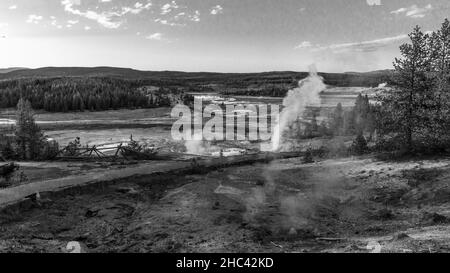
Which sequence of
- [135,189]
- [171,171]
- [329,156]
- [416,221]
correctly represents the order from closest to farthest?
[416,221]
[135,189]
[171,171]
[329,156]

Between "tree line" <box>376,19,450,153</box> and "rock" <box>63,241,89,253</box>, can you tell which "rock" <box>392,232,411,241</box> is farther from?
"tree line" <box>376,19,450,153</box>

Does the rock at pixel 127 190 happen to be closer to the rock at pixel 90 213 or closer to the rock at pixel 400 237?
the rock at pixel 90 213

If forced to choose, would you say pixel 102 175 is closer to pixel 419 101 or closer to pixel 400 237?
pixel 400 237

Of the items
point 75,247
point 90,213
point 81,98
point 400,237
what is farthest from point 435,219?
point 81,98

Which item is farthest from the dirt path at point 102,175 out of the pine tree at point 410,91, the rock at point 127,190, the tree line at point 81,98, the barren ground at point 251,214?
the tree line at point 81,98

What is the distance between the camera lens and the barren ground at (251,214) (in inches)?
632

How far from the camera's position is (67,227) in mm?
19047

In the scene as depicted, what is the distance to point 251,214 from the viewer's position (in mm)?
20406

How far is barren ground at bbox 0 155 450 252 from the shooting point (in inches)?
632

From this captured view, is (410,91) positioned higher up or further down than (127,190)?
higher up

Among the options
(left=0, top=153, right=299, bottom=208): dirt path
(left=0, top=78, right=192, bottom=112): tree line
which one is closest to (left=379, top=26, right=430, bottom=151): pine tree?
(left=0, top=153, right=299, bottom=208): dirt path
